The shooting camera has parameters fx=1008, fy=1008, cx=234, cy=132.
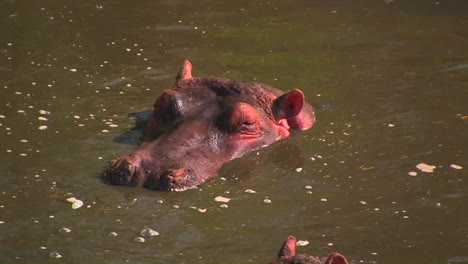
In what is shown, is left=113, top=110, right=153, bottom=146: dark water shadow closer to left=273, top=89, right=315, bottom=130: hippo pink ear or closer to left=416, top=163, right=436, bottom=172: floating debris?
left=273, top=89, right=315, bottom=130: hippo pink ear

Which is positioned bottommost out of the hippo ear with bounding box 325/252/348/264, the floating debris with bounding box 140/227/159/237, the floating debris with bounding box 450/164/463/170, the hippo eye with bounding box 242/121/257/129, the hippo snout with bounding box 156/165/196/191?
the floating debris with bounding box 450/164/463/170

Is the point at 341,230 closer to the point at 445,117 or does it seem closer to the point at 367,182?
the point at 367,182

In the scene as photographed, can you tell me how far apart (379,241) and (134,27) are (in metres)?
7.28

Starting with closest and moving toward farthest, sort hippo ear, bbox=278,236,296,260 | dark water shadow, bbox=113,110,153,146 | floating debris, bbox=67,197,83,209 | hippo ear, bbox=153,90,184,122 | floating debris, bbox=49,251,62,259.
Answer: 1. hippo ear, bbox=278,236,296,260
2. floating debris, bbox=49,251,62,259
3. floating debris, bbox=67,197,83,209
4. hippo ear, bbox=153,90,184,122
5. dark water shadow, bbox=113,110,153,146

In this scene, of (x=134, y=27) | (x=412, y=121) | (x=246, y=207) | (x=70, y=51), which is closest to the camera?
(x=246, y=207)

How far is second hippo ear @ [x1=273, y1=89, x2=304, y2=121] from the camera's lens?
10.4 m

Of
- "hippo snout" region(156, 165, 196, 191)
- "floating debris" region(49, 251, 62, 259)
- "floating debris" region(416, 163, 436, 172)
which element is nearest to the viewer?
"floating debris" region(49, 251, 62, 259)

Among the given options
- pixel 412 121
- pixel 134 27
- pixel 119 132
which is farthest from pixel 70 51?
pixel 412 121

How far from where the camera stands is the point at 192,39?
45.6ft

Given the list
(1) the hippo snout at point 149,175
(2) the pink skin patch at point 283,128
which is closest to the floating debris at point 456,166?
(2) the pink skin patch at point 283,128

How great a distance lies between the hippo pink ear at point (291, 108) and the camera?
1034 cm

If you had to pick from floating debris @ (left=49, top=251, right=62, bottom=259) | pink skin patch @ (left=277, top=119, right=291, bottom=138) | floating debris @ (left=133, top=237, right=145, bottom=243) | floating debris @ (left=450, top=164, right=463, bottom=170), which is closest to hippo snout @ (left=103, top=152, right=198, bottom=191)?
floating debris @ (left=133, top=237, right=145, bottom=243)

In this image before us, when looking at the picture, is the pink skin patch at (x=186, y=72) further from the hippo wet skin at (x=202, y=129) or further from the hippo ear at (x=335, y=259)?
the hippo ear at (x=335, y=259)

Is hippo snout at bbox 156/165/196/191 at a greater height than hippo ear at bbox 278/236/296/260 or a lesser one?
lesser
